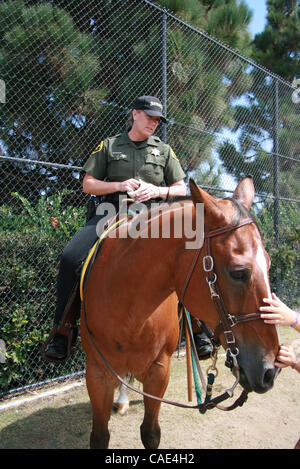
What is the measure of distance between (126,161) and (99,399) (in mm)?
1763

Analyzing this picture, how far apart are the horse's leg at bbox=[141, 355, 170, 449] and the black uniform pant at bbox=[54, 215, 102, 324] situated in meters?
0.80

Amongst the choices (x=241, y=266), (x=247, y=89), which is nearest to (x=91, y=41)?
(x=247, y=89)

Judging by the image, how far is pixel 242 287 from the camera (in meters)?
1.66

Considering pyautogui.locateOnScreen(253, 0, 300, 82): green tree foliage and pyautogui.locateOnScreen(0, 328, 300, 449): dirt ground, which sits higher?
pyautogui.locateOnScreen(253, 0, 300, 82): green tree foliage

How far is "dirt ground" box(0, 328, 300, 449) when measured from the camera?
3256 millimetres

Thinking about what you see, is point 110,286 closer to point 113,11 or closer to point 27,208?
point 27,208

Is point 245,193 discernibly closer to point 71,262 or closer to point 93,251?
point 93,251

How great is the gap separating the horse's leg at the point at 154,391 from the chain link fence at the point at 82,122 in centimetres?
194

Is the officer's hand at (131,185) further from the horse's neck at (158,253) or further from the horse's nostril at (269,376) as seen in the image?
the horse's nostril at (269,376)

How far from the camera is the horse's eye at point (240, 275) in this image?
5.39 feet

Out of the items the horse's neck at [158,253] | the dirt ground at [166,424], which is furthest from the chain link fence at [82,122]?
the horse's neck at [158,253]

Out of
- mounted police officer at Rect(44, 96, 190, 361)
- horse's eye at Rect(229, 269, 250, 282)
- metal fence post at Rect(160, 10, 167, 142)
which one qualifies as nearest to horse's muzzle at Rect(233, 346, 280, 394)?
horse's eye at Rect(229, 269, 250, 282)

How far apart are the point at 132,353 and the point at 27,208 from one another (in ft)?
9.31

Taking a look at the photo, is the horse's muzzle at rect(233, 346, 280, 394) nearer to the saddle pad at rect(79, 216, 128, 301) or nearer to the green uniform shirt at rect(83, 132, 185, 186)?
the saddle pad at rect(79, 216, 128, 301)
